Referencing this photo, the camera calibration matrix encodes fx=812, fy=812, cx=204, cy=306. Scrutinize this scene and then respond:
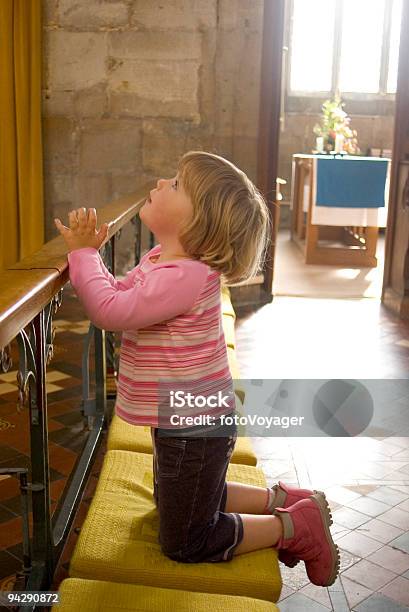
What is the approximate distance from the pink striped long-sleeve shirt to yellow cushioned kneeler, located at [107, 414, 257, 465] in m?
0.41

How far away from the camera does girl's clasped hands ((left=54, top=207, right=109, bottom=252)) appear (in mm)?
1771

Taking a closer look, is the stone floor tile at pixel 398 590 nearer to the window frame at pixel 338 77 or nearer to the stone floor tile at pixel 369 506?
the stone floor tile at pixel 369 506

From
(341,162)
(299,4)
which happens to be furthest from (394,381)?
(299,4)

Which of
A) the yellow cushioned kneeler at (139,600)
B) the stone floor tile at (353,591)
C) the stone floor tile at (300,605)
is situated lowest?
the stone floor tile at (353,591)

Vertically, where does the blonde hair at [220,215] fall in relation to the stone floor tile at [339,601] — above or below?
above

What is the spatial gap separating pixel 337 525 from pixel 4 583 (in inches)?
42.3

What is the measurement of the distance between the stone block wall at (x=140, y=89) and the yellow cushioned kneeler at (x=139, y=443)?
4005 mm

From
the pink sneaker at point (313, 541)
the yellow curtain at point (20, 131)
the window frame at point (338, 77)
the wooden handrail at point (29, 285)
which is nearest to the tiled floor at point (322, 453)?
the pink sneaker at point (313, 541)

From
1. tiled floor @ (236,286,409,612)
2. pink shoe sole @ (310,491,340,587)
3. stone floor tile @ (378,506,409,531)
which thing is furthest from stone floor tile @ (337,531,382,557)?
pink shoe sole @ (310,491,340,587)

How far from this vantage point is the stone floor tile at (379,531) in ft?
8.40

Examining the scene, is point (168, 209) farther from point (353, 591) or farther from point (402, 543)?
point (402, 543)

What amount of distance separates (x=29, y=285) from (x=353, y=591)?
4.37ft

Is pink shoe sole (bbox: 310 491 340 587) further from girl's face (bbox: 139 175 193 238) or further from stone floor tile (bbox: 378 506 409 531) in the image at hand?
stone floor tile (bbox: 378 506 409 531)

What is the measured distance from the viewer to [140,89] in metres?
5.96
